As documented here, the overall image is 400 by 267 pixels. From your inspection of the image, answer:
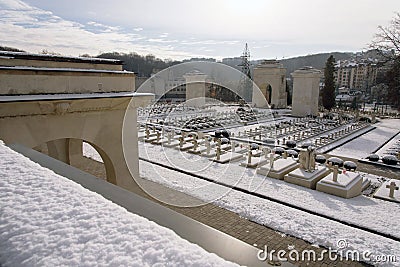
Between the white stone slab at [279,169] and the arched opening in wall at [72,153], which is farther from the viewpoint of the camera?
the white stone slab at [279,169]

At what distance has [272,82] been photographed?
45688mm

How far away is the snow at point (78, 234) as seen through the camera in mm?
1385

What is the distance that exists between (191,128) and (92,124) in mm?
18366

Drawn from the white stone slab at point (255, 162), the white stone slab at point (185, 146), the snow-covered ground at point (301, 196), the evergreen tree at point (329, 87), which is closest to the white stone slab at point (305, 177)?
the snow-covered ground at point (301, 196)

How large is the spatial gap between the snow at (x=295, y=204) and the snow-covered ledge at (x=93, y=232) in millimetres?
6901

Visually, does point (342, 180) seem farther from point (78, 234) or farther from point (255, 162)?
point (78, 234)

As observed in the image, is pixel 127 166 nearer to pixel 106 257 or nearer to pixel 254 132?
pixel 106 257

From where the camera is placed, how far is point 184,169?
13805 millimetres

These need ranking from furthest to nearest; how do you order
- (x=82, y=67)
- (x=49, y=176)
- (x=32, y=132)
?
1. (x=82, y=67)
2. (x=32, y=132)
3. (x=49, y=176)

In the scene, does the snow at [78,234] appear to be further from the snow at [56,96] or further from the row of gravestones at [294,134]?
the row of gravestones at [294,134]

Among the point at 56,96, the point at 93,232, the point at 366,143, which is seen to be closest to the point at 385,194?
the point at 56,96

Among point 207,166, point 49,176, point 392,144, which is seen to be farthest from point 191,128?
point 49,176

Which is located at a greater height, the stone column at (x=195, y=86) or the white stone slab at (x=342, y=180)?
the stone column at (x=195, y=86)

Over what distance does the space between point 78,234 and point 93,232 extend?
8cm
